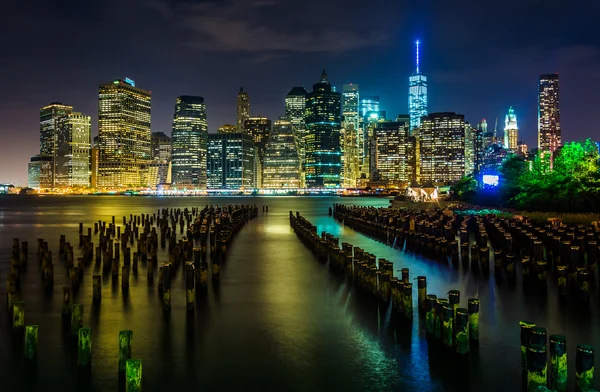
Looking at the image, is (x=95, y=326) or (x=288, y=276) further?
(x=288, y=276)

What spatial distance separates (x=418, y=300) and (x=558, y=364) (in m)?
6.99

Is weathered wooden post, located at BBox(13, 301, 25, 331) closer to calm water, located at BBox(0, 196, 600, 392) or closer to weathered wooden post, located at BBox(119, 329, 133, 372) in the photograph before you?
calm water, located at BBox(0, 196, 600, 392)

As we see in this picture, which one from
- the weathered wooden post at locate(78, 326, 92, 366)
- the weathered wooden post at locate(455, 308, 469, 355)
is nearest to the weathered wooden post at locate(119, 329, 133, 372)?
the weathered wooden post at locate(78, 326, 92, 366)

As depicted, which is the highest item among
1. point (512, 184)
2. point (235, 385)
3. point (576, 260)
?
point (512, 184)

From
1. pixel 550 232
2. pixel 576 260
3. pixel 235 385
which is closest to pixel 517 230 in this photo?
pixel 550 232

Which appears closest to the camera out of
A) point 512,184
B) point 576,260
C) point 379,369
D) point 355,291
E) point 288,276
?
point 379,369

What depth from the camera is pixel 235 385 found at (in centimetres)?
1277

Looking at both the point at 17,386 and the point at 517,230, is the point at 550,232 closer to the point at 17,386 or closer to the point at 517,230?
the point at 517,230

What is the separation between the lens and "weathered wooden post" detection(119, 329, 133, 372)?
12688mm

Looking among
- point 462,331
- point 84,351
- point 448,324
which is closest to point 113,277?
point 84,351

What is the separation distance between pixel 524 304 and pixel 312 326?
27.4ft

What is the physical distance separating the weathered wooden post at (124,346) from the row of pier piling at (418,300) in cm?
822

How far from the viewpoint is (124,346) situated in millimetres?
12742

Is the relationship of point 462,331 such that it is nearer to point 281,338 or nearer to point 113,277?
point 281,338
